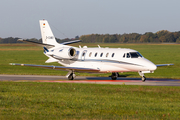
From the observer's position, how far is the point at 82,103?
48.1 ft

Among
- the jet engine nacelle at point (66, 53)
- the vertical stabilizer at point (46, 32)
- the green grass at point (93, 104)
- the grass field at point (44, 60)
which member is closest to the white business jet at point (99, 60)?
the jet engine nacelle at point (66, 53)

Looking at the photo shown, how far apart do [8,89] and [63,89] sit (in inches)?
136

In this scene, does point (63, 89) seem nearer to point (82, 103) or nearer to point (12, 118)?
point (82, 103)

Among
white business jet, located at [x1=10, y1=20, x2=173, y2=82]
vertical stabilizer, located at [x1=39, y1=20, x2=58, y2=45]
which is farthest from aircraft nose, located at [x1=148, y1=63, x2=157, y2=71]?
vertical stabilizer, located at [x1=39, y1=20, x2=58, y2=45]

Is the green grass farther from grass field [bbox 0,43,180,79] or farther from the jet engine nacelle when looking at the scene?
grass field [bbox 0,43,180,79]

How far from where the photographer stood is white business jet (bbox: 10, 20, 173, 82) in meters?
25.6

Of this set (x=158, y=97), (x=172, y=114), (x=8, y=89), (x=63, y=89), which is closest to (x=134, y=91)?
(x=158, y=97)

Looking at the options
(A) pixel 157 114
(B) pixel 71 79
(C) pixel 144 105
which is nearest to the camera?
(A) pixel 157 114

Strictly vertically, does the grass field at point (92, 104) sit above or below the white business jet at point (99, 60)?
below

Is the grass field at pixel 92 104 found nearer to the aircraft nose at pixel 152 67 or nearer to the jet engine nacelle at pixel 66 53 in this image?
the aircraft nose at pixel 152 67

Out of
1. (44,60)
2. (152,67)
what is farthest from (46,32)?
(44,60)

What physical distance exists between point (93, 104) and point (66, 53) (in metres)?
15.4

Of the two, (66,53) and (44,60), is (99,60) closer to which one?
(66,53)

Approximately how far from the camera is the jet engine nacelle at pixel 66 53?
29.3 meters
